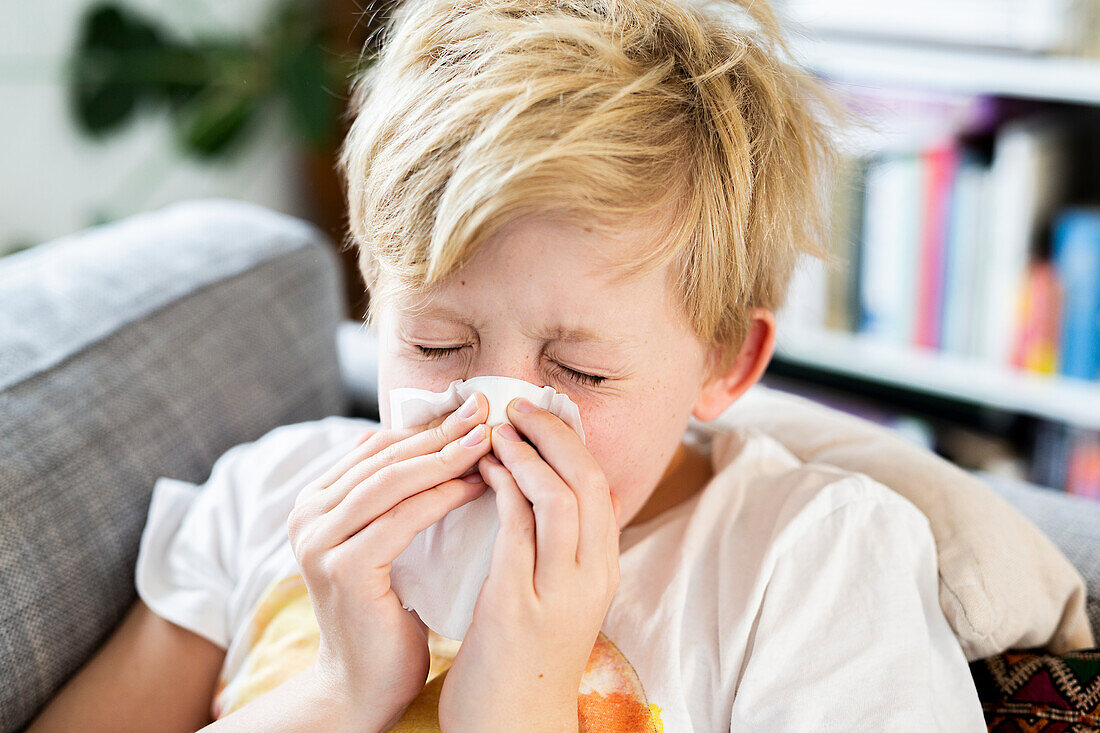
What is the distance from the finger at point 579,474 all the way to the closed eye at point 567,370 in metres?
0.05

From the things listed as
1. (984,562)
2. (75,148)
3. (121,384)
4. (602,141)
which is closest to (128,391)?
(121,384)

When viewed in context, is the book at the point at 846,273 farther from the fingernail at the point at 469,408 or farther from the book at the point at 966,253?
the fingernail at the point at 469,408

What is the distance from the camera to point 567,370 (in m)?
0.79

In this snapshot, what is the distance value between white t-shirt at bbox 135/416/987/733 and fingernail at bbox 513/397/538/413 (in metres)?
0.23

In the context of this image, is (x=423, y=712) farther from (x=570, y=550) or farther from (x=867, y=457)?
(x=867, y=457)

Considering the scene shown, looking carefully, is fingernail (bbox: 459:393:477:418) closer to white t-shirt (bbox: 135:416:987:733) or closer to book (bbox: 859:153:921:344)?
white t-shirt (bbox: 135:416:987:733)

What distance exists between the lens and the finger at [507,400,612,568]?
735 millimetres

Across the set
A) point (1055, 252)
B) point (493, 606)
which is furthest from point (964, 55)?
point (493, 606)

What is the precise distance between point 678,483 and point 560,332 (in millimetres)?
315

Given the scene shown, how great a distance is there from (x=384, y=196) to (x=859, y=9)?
1577 millimetres

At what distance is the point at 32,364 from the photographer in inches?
38.4

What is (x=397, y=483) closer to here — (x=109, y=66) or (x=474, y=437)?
(x=474, y=437)

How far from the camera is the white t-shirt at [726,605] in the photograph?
2.55 ft

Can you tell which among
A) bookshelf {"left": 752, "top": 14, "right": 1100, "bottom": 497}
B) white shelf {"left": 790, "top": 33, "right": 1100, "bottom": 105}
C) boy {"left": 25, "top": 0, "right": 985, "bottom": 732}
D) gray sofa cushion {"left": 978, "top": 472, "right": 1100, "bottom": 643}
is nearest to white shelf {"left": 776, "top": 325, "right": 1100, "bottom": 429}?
bookshelf {"left": 752, "top": 14, "right": 1100, "bottom": 497}
